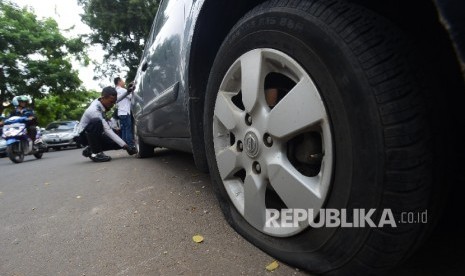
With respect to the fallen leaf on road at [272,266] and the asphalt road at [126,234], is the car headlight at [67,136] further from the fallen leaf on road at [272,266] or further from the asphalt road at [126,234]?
the fallen leaf on road at [272,266]

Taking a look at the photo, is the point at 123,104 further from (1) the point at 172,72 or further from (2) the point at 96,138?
(1) the point at 172,72

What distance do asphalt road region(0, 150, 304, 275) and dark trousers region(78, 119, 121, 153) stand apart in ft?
7.40

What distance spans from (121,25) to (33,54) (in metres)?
→ 7.23

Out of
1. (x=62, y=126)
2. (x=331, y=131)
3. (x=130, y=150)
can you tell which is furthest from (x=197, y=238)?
(x=62, y=126)

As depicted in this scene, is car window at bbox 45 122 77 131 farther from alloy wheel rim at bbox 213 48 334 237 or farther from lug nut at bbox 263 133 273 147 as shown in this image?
lug nut at bbox 263 133 273 147

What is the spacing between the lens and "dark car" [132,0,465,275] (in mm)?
746

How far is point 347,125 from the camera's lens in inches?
32.5

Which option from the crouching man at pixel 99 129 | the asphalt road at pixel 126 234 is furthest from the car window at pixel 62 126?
the asphalt road at pixel 126 234

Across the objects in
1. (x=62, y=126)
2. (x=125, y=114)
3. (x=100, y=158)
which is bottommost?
(x=100, y=158)

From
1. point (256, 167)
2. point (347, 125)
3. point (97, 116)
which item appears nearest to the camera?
point (347, 125)

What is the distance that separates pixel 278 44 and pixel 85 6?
21286mm

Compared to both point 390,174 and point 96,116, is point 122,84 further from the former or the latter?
point 390,174

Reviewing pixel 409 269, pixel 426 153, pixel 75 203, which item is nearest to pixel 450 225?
pixel 409 269

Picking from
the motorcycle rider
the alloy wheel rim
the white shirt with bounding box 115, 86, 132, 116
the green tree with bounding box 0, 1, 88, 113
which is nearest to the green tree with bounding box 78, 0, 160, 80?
the green tree with bounding box 0, 1, 88, 113
